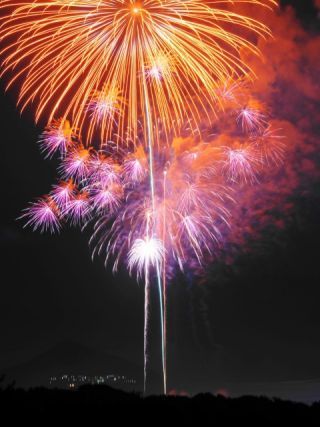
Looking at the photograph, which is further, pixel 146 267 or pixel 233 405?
pixel 146 267

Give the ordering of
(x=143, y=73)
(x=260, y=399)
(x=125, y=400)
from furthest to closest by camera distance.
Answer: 1. (x=143, y=73)
2. (x=260, y=399)
3. (x=125, y=400)

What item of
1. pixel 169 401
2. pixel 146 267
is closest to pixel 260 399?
pixel 169 401

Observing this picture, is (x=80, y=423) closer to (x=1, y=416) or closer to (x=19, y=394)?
(x=1, y=416)

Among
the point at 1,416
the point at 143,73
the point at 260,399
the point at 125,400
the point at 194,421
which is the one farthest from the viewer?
the point at 143,73

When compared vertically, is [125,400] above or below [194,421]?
above

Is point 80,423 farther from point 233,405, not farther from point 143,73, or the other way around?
point 143,73

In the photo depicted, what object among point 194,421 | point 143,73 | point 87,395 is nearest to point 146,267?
point 143,73

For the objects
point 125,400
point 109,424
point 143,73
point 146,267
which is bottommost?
point 109,424
